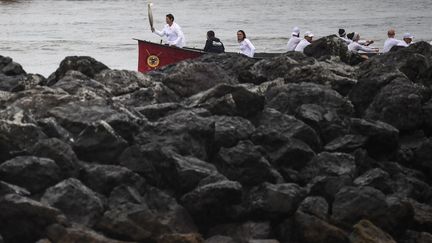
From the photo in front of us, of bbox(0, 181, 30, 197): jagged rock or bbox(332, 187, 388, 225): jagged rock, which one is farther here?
bbox(332, 187, 388, 225): jagged rock

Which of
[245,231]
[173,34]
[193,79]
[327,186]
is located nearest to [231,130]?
[327,186]

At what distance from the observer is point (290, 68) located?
1459cm

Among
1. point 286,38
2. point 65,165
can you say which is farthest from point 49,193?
point 286,38

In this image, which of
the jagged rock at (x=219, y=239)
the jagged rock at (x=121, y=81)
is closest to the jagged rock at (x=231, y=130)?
the jagged rock at (x=219, y=239)

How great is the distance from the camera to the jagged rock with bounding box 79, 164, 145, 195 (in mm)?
10945

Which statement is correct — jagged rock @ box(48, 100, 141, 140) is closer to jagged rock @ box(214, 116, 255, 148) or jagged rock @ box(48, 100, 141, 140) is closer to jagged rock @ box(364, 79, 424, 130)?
jagged rock @ box(214, 116, 255, 148)

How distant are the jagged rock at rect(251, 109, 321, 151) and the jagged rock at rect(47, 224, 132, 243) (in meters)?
2.80

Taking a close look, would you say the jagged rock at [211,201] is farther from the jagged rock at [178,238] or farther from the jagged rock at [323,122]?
the jagged rock at [323,122]

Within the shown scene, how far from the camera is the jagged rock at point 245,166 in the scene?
11.5 m

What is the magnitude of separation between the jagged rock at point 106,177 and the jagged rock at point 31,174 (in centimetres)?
38

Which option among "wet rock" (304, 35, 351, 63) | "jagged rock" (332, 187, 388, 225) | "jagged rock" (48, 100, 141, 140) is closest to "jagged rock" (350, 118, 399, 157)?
Result: "jagged rock" (332, 187, 388, 225)

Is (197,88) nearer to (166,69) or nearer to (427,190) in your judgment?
(166,69)

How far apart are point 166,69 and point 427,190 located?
5.22 meters

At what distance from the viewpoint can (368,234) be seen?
10344 millimetres
